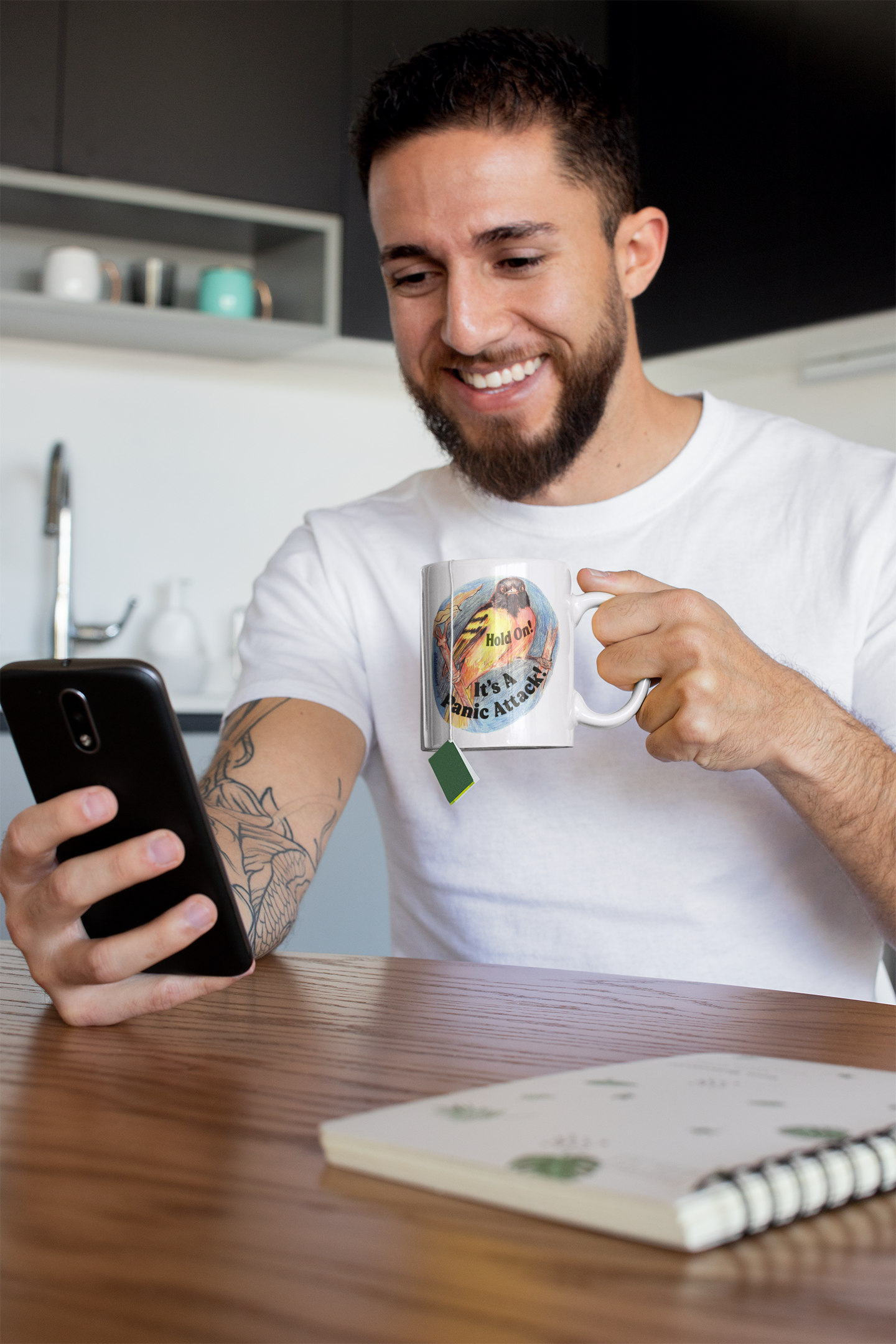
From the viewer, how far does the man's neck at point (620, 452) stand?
1.32m

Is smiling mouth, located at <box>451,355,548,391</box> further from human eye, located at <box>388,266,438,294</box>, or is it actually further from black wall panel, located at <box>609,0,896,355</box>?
black wall panel, located at <box>609,0,896,355</box>

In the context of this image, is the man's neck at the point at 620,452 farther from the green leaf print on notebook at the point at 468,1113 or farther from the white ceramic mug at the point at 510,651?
the green leaf print on notebook at the point at 468,1113

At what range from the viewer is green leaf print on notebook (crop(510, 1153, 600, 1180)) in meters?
0.42

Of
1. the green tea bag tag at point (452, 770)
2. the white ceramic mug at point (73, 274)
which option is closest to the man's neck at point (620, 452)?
the green tea bag tag at point (452, 770)

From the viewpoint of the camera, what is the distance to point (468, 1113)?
500 millimetres

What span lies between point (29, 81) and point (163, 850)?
2432mm

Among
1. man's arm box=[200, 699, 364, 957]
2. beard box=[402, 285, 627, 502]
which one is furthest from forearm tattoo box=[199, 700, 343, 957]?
beard box=[402, 285, 627, 502]

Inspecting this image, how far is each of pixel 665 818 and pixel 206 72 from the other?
90.5 inches

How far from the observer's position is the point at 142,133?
2.76 metres

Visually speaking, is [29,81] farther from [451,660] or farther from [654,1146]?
[654,1146]

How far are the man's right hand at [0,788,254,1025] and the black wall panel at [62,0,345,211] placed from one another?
2.30 m

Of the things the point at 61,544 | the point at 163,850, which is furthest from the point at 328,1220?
the point at 61,544

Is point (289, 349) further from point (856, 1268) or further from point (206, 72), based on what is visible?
point (856, 1268)

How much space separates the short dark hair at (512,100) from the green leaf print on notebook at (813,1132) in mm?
1008
